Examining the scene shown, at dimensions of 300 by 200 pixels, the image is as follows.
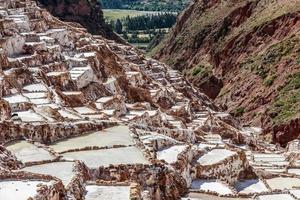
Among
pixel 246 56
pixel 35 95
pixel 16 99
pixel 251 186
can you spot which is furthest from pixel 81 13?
pixel 251 186

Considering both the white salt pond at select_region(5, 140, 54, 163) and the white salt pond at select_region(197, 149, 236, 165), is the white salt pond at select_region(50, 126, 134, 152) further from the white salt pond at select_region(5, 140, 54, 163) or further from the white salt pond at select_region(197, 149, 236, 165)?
the white salt pond at select_region(197, 149, 236, 165)

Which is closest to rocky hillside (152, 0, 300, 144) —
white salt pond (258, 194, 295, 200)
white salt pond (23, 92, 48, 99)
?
white salt pond (23, 92, 48, 99)

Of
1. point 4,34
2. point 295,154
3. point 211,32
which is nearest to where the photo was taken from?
point 295,154

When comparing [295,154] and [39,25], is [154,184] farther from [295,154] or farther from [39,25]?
[39,25]

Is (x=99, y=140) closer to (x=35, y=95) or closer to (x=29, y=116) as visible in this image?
(x=29, y=116)

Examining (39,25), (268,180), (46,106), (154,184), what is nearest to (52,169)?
(154,184)

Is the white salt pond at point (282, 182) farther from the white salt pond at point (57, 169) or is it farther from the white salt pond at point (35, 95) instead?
the white salt pond at point (57, 169)

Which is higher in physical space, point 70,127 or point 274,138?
point 70,127
